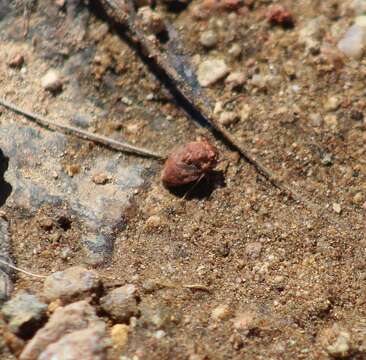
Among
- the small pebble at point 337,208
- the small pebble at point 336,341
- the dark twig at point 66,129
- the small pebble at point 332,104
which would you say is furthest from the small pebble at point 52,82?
the small pebble at point 336,341

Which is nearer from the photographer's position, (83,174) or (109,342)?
(109,342)

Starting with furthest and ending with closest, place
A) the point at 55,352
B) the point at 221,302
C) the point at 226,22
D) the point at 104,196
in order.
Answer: the point at 226,22 < the point at 104,196 < the point at 221,302 < the point at 55,352

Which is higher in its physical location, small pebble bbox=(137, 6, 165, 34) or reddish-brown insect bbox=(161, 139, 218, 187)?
small pebble bbox=(137, 6, 165, 34)

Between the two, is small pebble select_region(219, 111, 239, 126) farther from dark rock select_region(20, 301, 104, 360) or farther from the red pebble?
dark rock select_region(20, 301, 104, 360)

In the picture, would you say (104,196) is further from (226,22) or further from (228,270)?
(226,22)

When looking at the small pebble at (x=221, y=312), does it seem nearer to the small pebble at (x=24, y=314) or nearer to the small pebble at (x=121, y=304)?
the small pebble at (x=121, y=304)

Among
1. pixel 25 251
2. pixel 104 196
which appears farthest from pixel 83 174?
pixel 25 251

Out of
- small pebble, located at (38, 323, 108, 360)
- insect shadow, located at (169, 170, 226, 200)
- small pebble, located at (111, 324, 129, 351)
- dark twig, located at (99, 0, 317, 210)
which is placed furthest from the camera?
dark twig, located at (99, 0, 317, 210)

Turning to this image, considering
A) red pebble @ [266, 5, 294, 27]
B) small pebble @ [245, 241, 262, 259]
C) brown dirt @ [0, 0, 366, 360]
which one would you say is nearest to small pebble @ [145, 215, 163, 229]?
brown dirt @ [0, 0, 366, 360]
